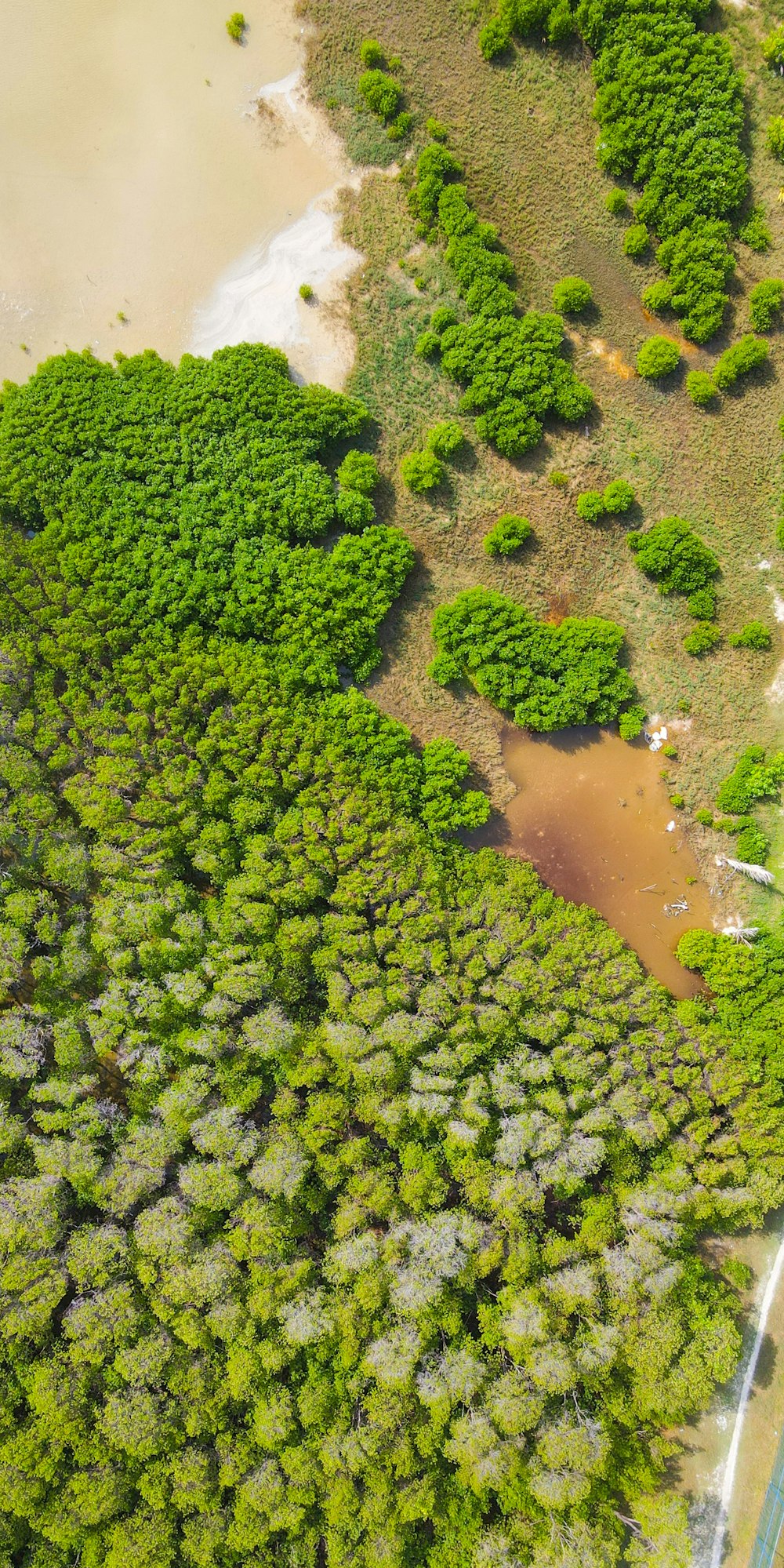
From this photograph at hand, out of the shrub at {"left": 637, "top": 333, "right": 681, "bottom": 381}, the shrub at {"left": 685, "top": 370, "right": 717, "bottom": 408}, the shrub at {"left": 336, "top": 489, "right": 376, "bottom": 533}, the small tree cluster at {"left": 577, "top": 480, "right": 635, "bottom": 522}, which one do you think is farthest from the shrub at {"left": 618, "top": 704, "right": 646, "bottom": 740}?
the shrub at {"left": 637, "top": 333, "right": 681, "bottom": 381}

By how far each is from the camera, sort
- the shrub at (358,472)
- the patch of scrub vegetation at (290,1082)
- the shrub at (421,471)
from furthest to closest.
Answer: the shrub at (421,471)
the shrub at (358,472)
the patch of scrub vegetation at (290,1082)

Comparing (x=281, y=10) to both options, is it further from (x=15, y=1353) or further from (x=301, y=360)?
(x=15, y=1353)

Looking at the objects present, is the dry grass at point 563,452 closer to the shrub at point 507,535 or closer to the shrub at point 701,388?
the shrub at point 701,388

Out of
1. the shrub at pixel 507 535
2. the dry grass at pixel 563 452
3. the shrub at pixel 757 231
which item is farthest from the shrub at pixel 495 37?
the shrub at pixel 507 535

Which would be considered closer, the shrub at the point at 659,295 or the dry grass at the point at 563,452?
the shrub at the point at 659,295

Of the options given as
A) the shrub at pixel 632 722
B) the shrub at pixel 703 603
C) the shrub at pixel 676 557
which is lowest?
the shrub at pixel 632 722

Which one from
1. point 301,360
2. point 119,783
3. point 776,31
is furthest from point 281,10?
point 119,783
